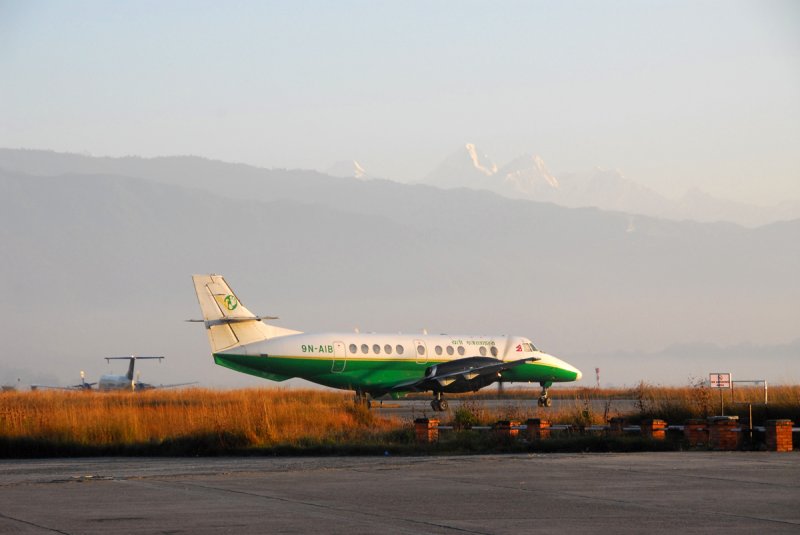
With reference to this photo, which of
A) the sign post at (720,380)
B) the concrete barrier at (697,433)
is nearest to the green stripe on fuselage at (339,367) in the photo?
the sign post at (720,380)

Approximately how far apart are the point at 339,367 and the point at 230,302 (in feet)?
15.9

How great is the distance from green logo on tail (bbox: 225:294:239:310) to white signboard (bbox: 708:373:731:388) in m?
18.8

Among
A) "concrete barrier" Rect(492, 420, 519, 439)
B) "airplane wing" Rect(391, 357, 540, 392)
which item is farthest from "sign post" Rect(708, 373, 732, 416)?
"airplane wing" Rect(391, 357, 540, 392)

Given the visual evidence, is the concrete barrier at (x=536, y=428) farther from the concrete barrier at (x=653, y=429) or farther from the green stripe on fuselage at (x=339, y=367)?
the green stripe on fuselage at (x=339, y=367)

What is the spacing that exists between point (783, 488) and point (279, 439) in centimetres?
1342

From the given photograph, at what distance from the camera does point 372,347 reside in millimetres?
45469

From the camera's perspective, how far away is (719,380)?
3247 cm

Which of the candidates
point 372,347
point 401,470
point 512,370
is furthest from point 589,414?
point 512,370

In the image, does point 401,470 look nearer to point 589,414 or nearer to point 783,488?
point 783,488

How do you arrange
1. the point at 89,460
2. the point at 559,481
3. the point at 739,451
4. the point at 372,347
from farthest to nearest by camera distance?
1. the point at 372,347
2. the point at 89,460
3. the point at 739,451
4. the point at 559,481

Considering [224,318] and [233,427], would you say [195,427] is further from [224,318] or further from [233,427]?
[224,318]

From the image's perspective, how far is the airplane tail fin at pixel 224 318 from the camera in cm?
4331

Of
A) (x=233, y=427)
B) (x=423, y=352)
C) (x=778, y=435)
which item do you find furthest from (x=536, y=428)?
(x=423, y=352)

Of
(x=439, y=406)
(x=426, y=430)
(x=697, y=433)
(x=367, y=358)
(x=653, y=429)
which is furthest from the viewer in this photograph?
(x=439, y=406)
